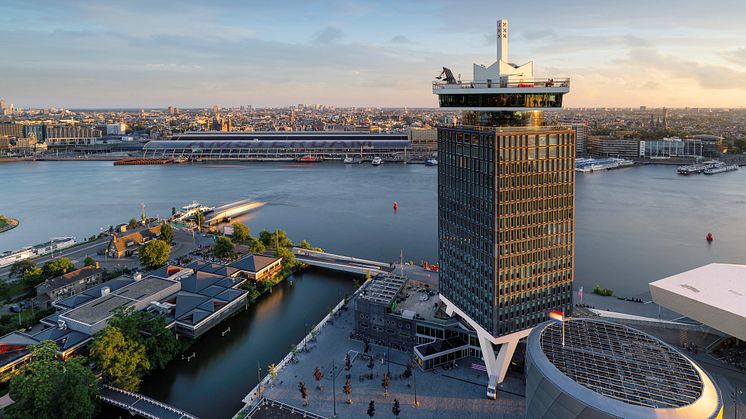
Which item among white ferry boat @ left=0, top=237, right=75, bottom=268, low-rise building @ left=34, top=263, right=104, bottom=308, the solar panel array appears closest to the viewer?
the solar panel array

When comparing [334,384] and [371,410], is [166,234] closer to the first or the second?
[334,384]

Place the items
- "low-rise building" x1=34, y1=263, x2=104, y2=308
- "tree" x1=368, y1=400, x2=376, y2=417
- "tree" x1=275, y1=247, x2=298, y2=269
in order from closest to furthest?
"tree" x1=368, y1=400, x2=376, y2=417, "low-rise building" x1=34, y1=263, x2=104, y2=308, "tree" x1=275, y1=247, x2=298, y2=269

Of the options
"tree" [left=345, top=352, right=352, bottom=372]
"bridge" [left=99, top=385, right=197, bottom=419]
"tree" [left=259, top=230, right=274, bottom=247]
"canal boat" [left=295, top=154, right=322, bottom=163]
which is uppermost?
"canal boat" [left=295, top=154, right=322, bottom=163]

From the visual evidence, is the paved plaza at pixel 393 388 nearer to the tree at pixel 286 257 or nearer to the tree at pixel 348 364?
the tree at pixel 348 364

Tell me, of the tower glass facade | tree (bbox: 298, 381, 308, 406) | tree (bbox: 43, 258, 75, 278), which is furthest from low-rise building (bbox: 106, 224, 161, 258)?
the tower glass facade

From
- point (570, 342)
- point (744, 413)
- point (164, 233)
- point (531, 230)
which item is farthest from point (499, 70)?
point (164, 233)

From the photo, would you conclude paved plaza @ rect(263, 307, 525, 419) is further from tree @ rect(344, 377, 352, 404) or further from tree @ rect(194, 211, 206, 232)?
tree @ rect(194, 211, 206, 232)

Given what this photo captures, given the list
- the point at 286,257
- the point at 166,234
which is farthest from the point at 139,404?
the point at 166,234
